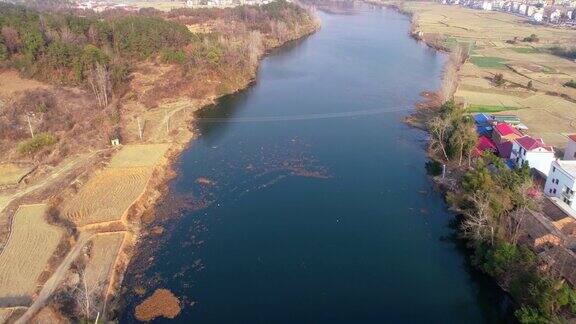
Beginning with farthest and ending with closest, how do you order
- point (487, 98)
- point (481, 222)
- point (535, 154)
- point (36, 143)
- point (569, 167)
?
point (487, 98)
point (36, 143)
point (535, 154)
point (569, 167)
point (481, 222)

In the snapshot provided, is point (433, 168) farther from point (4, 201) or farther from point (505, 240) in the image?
point (4, 201)

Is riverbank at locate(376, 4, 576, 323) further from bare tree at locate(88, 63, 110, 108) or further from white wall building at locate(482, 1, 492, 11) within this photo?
white wall building at locate(482, 1, 492, 11)

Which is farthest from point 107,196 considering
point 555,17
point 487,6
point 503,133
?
point 487,6

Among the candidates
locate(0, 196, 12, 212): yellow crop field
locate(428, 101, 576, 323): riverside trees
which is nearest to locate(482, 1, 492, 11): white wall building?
locate(428, 101, 576, 323): riverside trees

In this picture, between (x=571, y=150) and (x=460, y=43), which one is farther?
(x=460, y=43)

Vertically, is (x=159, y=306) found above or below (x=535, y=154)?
below

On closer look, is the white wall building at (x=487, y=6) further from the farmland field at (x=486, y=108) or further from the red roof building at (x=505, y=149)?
the red roof building at (x=505, y=149)
